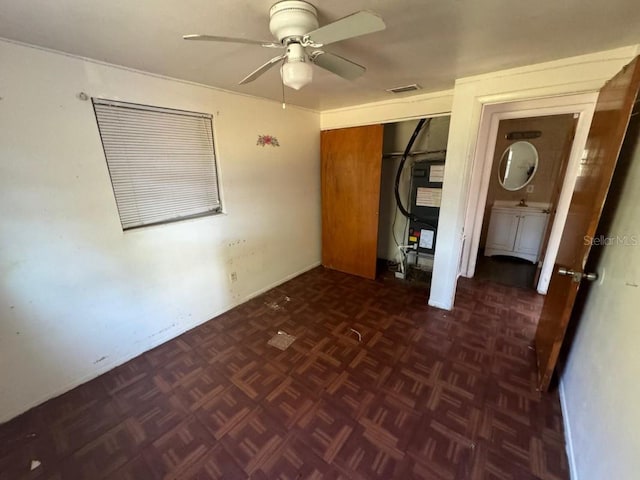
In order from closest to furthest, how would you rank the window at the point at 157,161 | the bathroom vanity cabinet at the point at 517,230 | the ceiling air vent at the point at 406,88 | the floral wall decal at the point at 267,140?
the window at the point at 157,161 < the ceiling air vent at the point at 406,88 < the floral wall decal at the point at 267,140 < the bathroom vanity cabinet at the point at 517,230

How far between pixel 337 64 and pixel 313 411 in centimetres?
206

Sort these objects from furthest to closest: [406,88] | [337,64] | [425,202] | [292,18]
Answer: [425,202]
[406,88]
[337,64]
[292,18]

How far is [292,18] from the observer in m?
1.11

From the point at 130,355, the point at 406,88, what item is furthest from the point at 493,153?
the point at 130,355

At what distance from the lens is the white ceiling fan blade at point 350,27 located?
0.90 meters

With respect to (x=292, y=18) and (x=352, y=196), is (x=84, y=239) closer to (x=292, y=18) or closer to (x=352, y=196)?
(x=292, y=18)

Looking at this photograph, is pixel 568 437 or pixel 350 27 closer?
pixel 350 27

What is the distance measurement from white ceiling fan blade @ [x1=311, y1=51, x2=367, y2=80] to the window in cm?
146

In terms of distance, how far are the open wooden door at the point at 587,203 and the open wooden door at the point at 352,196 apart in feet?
5.97

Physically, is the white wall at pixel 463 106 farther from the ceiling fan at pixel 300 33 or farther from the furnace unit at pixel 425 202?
the ceiling fan at pixel 300 33

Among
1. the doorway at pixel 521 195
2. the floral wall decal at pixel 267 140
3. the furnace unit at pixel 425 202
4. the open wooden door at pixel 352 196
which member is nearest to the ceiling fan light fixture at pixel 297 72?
the floral wall decal at pixel 267 140

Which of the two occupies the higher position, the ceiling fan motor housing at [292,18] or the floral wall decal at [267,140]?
the ceiling fan motor housing at [292,18]

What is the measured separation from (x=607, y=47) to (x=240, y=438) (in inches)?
129

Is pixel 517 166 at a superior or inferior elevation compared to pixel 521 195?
superior
